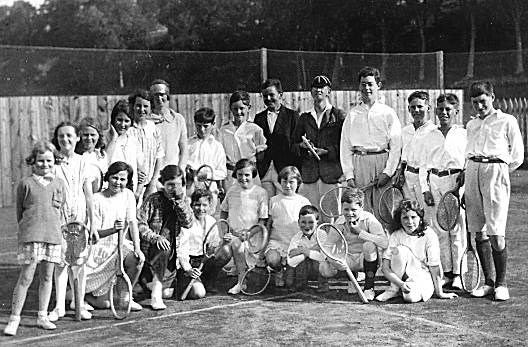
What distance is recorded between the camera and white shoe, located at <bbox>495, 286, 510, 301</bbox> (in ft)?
23.8

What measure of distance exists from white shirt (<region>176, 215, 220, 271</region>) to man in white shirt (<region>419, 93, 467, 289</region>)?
2.10 meters

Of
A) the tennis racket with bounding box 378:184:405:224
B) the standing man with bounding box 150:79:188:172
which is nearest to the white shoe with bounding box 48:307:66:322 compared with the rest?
the standing man with bounding box 150:79:188:172

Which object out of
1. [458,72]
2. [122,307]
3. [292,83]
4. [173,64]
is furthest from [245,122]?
[458,72]

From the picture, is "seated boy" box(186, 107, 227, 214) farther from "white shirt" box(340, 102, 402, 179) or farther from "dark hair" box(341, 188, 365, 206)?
"dark hair" box(341, 188, 365, 206)

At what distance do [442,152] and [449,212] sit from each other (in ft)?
1.87

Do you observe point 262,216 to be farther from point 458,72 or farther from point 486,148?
point 458,72

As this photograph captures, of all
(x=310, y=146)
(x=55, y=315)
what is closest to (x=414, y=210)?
(x=310, y=146)

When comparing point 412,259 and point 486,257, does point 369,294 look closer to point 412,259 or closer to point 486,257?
point 412,259

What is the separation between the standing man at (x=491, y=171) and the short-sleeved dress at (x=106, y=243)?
3.03 m

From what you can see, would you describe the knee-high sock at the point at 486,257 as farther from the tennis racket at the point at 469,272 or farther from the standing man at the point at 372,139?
the standing man at the point at 372,139

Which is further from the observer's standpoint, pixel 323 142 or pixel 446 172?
pixel 323 142

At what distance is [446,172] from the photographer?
7773 millimetres

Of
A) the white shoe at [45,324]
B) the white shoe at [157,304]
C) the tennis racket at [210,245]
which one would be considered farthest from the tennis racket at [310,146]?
the white shoe at [45,324]

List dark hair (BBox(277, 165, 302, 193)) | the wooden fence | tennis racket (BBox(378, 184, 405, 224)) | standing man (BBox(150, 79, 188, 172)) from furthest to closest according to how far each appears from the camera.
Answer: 1. the wooden fence
2. standing man (BBox(150, 79, 188, 172))
3. tennis racket (BBox(378, 184, 405, 224))
4. dark hair (BBox(277, 165, 302, 193))
